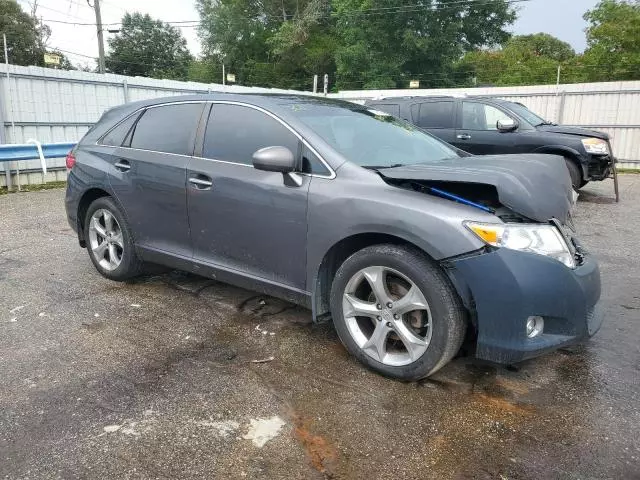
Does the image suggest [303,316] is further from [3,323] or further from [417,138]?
[3,323]

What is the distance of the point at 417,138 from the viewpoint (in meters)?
4.14

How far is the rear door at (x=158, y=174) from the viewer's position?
399cm

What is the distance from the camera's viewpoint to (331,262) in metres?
3.27

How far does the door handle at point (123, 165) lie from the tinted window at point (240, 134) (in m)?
0.86

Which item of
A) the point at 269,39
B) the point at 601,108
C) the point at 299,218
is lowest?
the point at 299,218

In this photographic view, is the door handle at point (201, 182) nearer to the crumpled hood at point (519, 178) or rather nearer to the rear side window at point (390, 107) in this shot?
the crumpled hood at point (519, 178)

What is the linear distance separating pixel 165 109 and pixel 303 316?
2.03 meters

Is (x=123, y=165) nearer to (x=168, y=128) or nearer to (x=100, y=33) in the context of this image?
(x=168, y=128)

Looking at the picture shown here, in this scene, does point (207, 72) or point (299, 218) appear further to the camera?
point (207, 72)

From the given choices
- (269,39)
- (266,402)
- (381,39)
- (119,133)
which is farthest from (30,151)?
(269,39)

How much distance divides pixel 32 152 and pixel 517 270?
1007cm

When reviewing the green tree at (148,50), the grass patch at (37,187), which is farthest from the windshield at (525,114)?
the green tree at (148,50)

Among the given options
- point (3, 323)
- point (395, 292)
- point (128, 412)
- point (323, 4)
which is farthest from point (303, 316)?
point (323, 4)

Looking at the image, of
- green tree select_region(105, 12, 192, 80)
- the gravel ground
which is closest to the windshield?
the gravel ground
